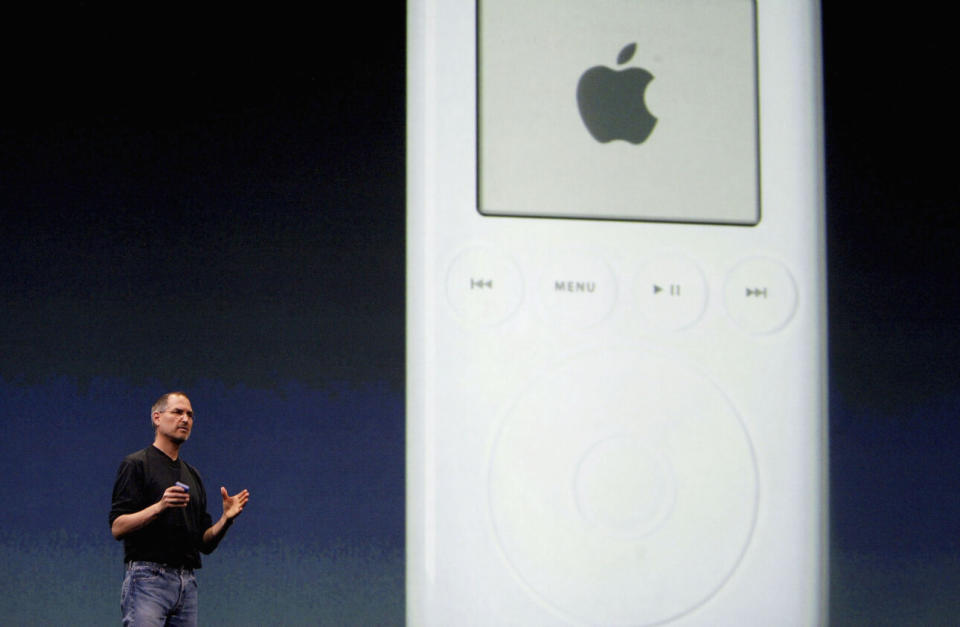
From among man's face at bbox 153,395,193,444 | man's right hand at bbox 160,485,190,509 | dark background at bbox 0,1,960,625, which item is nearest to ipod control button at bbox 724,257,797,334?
man's right hand at bbox 160,485,190,509

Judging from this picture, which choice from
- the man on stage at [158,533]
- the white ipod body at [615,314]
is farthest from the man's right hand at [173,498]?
the white ipod body at [615,314]

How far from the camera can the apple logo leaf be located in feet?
1.07

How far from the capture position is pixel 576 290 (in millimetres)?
308

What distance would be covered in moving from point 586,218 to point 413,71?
0.08m

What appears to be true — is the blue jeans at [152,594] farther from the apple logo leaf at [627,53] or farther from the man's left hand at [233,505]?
the apple logo leaf at [627,53]

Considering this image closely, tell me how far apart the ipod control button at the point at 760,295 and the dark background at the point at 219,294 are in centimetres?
198

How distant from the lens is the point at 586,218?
1.04 feet

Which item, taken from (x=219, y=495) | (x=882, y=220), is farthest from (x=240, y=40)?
(x=882, y=220)

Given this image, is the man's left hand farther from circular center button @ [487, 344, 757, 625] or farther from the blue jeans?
circular center button @ [487, 344, 757, 625]

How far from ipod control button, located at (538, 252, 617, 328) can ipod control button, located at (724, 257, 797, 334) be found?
0.14 ft

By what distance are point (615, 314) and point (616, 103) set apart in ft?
0.25

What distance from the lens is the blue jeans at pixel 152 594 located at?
1.38 metres

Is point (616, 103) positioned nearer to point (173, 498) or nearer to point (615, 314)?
point (615, 314)

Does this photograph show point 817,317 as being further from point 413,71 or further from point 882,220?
point 882,220
